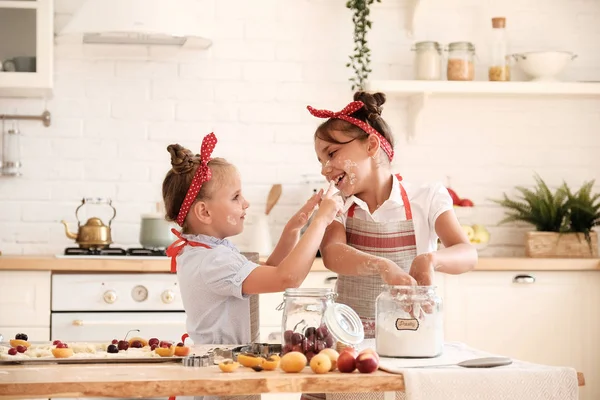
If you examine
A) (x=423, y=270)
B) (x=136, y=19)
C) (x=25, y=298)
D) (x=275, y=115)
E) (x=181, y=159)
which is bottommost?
(x=25, y=298)

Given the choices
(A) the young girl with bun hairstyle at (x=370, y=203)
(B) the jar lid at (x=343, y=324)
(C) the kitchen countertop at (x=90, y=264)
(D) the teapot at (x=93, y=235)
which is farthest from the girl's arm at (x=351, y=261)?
(D) the teapot at (x=93, y=235)

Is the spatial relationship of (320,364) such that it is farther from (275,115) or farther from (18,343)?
(275,115)

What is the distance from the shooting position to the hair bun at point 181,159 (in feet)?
6.81

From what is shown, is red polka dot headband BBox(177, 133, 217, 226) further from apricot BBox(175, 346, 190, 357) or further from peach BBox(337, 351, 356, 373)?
peach BBox(337, 351, 356, 373)

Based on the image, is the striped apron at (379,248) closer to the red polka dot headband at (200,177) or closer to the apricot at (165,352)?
the red polka dot headband at (200,177)

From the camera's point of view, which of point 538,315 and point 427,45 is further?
point 427,45

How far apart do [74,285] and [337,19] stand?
69.7 inches

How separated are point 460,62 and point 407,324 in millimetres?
2685

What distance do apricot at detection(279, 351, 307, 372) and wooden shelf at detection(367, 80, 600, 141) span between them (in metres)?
2.70

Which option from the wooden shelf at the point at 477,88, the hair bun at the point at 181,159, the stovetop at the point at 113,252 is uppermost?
the wooden shelf at the point at 477,88

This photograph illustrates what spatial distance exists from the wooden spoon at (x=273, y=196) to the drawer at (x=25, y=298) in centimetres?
107

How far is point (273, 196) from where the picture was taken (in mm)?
4125

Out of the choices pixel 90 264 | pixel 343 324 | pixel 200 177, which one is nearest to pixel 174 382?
pixel 343 324

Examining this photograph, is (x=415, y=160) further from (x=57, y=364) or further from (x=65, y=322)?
(x=57, y=364)
